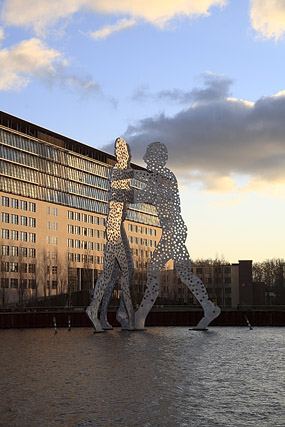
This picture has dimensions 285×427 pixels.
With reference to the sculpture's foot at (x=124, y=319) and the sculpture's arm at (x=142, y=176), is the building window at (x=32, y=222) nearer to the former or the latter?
the sculpture's foot at (x=124, y=319)

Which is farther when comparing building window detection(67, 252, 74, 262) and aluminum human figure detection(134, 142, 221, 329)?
building window detection(67, 252, 74, 262)

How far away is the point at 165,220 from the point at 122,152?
4169 millimetres

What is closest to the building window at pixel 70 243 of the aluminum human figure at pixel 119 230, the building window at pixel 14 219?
the building window at pixel 14 219

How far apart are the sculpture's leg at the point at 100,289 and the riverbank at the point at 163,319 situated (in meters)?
8.23

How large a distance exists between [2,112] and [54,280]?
23.3 metres

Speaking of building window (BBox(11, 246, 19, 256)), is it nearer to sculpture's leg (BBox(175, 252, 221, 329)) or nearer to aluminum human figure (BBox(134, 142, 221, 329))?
aluminum human figure (BBox(134, 142, 221, 329))

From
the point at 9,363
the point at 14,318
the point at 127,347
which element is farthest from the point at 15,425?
the point at 14,318

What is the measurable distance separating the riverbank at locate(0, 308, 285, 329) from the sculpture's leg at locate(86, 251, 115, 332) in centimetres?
823

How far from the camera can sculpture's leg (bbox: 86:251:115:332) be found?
3052 cm

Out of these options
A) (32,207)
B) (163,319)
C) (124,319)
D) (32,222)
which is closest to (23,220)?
(32,222)

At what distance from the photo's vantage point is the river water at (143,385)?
10.6 metres

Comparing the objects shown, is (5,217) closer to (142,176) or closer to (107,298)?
(107,298)

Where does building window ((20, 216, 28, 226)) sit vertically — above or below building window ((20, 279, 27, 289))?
above

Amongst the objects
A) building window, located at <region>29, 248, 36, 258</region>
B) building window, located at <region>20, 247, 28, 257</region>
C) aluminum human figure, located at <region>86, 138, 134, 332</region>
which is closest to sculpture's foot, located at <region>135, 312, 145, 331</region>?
aluminum human figure, located at <region>86, 138, 134, 332</region>
